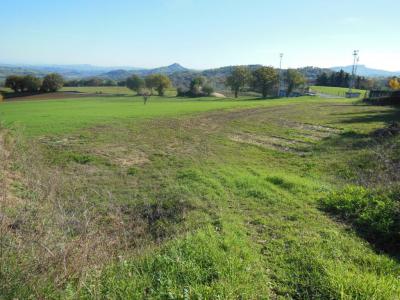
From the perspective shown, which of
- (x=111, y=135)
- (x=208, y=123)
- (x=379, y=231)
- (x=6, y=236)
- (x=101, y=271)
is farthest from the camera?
(x=208, y=123)

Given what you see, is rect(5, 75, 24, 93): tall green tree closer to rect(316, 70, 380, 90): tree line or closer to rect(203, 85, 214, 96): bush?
rect(203, 85, 214, 96): bush

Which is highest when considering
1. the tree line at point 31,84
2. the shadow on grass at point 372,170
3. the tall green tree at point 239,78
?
the tall green tree at point 239,78

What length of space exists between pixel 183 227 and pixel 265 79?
85567mm

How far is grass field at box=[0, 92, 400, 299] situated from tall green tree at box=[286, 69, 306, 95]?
7737cm

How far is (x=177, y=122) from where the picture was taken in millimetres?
32688

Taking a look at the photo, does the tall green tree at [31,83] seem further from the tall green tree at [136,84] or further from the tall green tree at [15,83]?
the tall green tree at [136,84]

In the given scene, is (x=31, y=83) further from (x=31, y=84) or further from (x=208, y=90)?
(x=208, y=90)

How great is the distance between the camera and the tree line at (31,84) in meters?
84.8

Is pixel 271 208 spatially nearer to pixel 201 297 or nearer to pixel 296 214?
pixel 296 214

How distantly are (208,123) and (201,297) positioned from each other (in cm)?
2793

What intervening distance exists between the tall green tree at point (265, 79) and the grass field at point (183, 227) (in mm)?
72249

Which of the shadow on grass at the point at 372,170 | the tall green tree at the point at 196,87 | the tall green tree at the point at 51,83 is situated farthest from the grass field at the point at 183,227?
the tall green tree at the point at 196,87

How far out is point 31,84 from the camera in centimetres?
8550

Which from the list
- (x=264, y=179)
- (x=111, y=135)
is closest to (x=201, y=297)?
(x=264, y=179)
